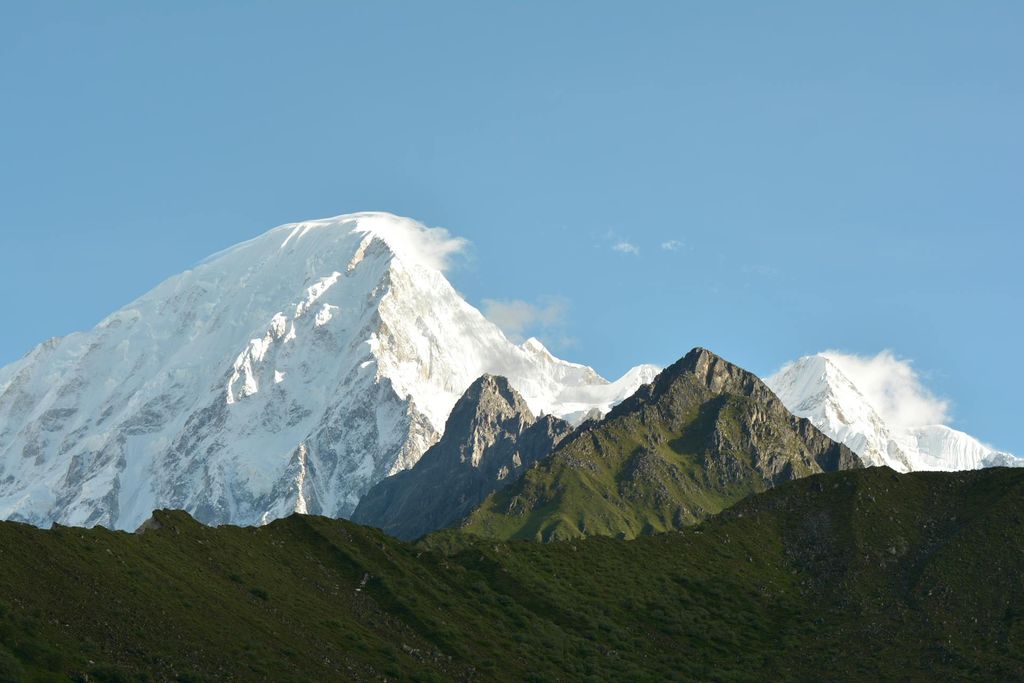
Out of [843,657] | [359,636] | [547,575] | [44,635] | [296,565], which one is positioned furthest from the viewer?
[547,575]

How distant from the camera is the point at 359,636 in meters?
147

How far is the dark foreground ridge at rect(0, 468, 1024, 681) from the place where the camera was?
122625 millimetres

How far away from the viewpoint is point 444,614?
535ft

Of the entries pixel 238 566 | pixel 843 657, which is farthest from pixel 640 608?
pixel 238 566

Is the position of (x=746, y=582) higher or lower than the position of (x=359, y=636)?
higher

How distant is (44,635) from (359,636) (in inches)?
1527

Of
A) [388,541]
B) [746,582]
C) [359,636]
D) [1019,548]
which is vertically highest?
[1019,548]

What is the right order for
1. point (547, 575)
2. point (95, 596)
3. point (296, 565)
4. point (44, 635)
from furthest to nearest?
1. point (547, 575)
2. point (296, 565)
3. point (95, 596)
4. point (44, 635)

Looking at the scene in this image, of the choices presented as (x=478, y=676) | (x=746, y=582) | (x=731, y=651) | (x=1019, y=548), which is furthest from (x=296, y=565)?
(x=1019, y=548)

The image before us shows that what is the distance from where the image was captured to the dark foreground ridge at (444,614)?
122625 mm

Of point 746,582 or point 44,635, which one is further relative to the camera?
point 746,582

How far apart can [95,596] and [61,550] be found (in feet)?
22.5

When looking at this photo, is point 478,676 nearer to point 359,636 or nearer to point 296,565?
point 359,636

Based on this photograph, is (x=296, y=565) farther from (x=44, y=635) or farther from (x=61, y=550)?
(x=44, y=635)
